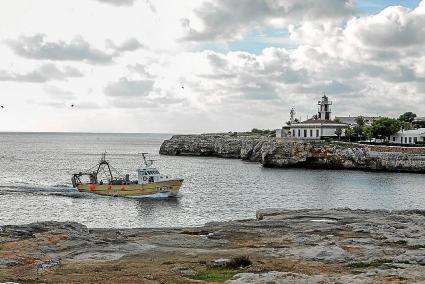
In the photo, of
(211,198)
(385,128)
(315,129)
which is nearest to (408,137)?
(385,128)

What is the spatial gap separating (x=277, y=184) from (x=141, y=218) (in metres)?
39.1

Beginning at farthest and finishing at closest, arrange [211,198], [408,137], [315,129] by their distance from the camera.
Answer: [315,129]
[408,137]
[211,198]

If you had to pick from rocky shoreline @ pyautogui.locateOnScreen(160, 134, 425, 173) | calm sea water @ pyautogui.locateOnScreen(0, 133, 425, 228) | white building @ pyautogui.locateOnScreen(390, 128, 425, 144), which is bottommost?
calm sea water @ pyautogui.locateOnScreen(0, 133, 425, 228)

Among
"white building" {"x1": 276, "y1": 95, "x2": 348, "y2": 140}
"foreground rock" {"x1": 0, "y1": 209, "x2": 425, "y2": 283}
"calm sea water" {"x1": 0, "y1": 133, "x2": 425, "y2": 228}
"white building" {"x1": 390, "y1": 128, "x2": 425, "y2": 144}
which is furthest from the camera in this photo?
"white building" {"x1": 276, "y1": 95, "x2": 348, "y2": 140}

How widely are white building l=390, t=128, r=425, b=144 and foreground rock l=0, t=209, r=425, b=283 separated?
368ft

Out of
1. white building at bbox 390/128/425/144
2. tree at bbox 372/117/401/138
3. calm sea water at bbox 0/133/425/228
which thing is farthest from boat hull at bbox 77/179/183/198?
white building at bbox 390/128/425/144

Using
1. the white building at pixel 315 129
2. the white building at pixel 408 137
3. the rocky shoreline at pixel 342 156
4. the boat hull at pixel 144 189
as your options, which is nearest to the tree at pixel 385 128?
the white building at pixel 408 137

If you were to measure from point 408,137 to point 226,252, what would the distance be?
13328cm

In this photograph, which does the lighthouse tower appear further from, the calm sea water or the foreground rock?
the foreground rock

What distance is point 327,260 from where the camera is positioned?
29.5 meters

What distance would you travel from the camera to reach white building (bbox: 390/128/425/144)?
15050 centimetres

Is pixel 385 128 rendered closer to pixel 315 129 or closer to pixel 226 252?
pixel 315 129

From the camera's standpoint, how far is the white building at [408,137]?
494 ft

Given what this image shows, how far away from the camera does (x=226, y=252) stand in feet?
106
